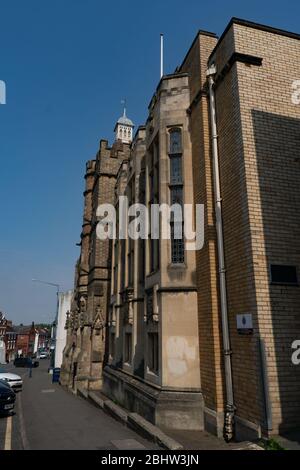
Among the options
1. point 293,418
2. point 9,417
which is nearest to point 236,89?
point 293,418

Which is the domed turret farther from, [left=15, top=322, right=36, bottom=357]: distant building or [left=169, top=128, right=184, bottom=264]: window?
[left=15, top=322, right=36, bottom=357]: distant building

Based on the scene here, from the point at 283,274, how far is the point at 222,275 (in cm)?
170

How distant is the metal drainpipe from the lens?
8.18 meters

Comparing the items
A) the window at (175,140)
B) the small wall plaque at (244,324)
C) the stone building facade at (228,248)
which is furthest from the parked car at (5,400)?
the window at (175,140)

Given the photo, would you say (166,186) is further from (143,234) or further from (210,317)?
(210,317)

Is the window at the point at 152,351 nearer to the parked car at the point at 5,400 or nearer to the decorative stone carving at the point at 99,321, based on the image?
the parked car at the point at 5,400

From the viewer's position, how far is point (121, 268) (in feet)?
60.6

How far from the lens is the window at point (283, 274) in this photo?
26.0ft

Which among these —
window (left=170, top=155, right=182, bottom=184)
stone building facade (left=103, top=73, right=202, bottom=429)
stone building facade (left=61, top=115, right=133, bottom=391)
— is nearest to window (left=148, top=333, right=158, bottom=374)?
stone building facade (left=103, top=73, right=202, bottom=429)

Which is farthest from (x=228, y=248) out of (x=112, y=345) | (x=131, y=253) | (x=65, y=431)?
(x=112, y=345)

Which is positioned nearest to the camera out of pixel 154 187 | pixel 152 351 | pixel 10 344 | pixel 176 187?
pixel 176 187

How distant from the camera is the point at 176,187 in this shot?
38.9 ft

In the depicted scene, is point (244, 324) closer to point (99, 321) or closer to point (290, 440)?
point (290, 440)
